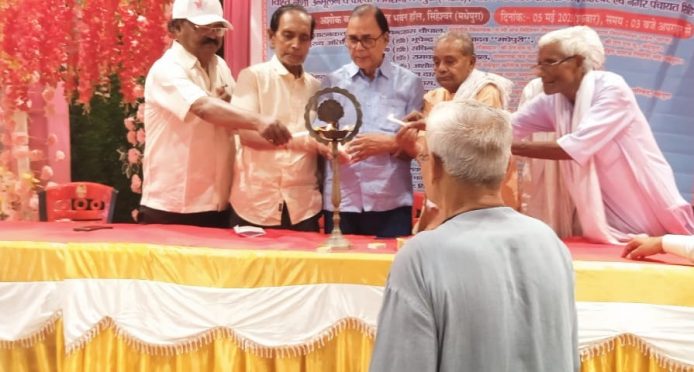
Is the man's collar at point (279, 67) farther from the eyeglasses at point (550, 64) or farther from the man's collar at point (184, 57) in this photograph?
the eyeglasses at point (550, 64)

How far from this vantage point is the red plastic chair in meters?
3.71

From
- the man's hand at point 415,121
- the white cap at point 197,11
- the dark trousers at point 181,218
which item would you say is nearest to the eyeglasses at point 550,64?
the man's hand at point 415,121

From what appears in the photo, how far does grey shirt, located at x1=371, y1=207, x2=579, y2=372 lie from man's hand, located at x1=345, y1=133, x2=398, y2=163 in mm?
1547

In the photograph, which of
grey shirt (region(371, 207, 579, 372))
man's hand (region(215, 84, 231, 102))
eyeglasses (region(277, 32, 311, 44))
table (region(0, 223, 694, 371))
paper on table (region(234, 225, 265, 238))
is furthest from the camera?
man's hand (region(215, 84, 231, 102))

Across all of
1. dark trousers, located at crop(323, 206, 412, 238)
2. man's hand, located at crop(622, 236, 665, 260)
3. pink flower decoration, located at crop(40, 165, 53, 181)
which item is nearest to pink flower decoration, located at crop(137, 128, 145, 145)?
pink flower decoration, located at crop(40, 165, 53, 181)

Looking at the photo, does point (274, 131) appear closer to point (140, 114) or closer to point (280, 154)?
point (280, 154)

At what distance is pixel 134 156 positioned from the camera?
4.66 meters

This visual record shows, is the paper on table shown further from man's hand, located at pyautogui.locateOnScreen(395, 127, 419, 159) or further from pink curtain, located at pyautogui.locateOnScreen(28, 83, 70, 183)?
pink curtain, located at pyautogui.locateOnScreen(28, 83, 70, 183)

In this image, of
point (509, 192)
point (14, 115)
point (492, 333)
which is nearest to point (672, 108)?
point (509, 192)

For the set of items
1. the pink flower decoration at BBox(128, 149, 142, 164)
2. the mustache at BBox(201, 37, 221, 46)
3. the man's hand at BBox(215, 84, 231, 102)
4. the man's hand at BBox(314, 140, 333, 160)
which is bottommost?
the pink flower decoration at BBox(128, 149, 142, 164)

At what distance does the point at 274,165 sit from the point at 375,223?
20.3 inches

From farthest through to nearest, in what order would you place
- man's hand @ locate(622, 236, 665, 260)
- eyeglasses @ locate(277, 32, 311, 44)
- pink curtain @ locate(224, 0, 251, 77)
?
pink curtain @ locate(224, 0, 251, 77)
eyeglasses @ locate(277, 32, 311, 44)
man's hand @ locate(622, 236, 665, 260)

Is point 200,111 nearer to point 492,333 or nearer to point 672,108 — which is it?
point 492,333

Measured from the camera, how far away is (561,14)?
387cm
